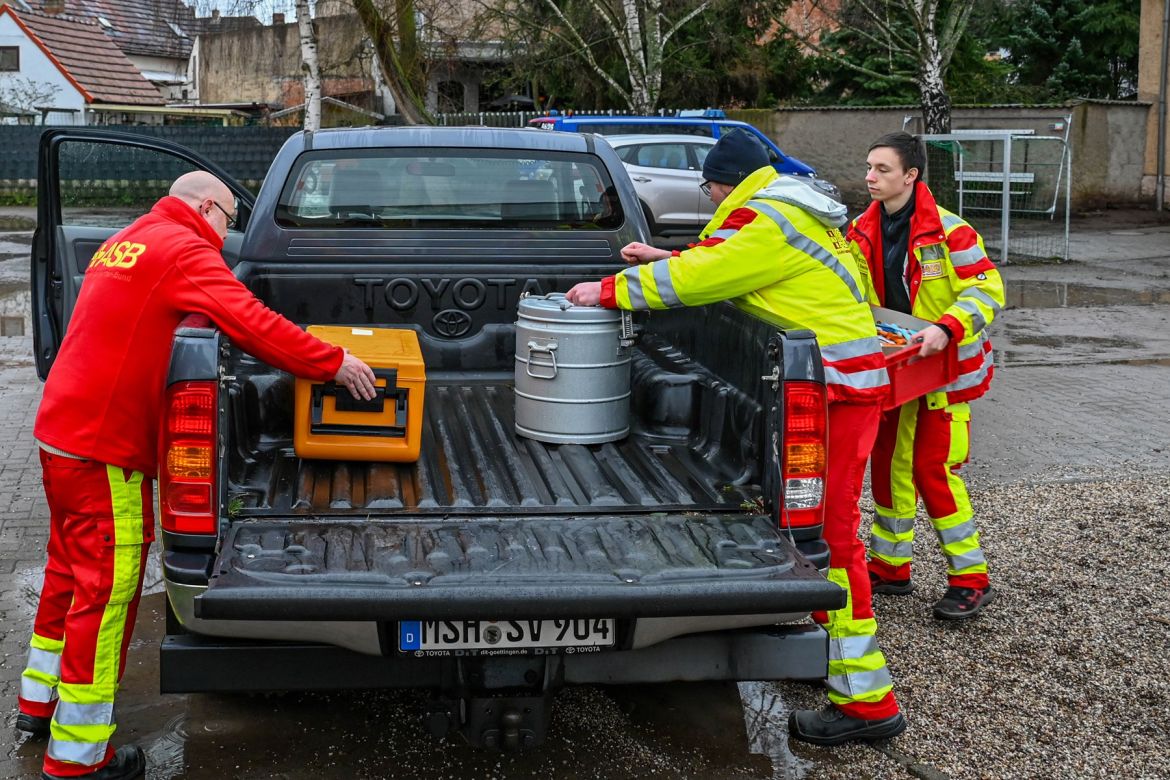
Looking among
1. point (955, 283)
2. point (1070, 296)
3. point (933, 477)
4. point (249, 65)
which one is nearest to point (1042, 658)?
point (933, 477)

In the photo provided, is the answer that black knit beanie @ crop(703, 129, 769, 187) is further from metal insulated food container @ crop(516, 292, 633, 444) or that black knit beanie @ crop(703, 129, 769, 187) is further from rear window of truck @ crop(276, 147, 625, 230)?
rear window of truck @ crop(276, 147, 625, 230)

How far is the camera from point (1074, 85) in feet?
94.2

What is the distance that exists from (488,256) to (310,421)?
1.59 metres

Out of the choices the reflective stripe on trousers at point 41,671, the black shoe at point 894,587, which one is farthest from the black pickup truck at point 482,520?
the black shoe at point 894,587

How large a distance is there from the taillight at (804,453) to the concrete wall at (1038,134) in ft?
69.0

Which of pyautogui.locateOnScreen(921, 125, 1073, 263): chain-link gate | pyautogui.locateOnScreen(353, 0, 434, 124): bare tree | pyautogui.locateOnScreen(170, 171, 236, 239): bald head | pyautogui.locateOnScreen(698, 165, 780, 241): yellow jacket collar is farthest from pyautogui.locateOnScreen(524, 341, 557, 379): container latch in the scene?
pyautogui.locateOnScreen(353, 0, 434, 124): bare tree

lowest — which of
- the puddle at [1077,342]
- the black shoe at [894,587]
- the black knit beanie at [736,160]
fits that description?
the black shoe at [894,587]

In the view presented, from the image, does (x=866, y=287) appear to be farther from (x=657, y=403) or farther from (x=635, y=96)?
(x=635, y=96)

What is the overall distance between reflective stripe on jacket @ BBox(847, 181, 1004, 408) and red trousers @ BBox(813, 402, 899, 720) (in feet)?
3.33

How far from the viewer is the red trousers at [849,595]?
3.98 metres

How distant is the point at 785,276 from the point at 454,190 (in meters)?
2.17

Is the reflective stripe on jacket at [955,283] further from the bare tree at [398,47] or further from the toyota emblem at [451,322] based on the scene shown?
the bare tree at [398,47]

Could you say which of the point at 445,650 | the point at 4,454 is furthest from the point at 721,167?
the point at 4,454

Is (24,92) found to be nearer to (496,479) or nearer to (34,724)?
(34,724)
